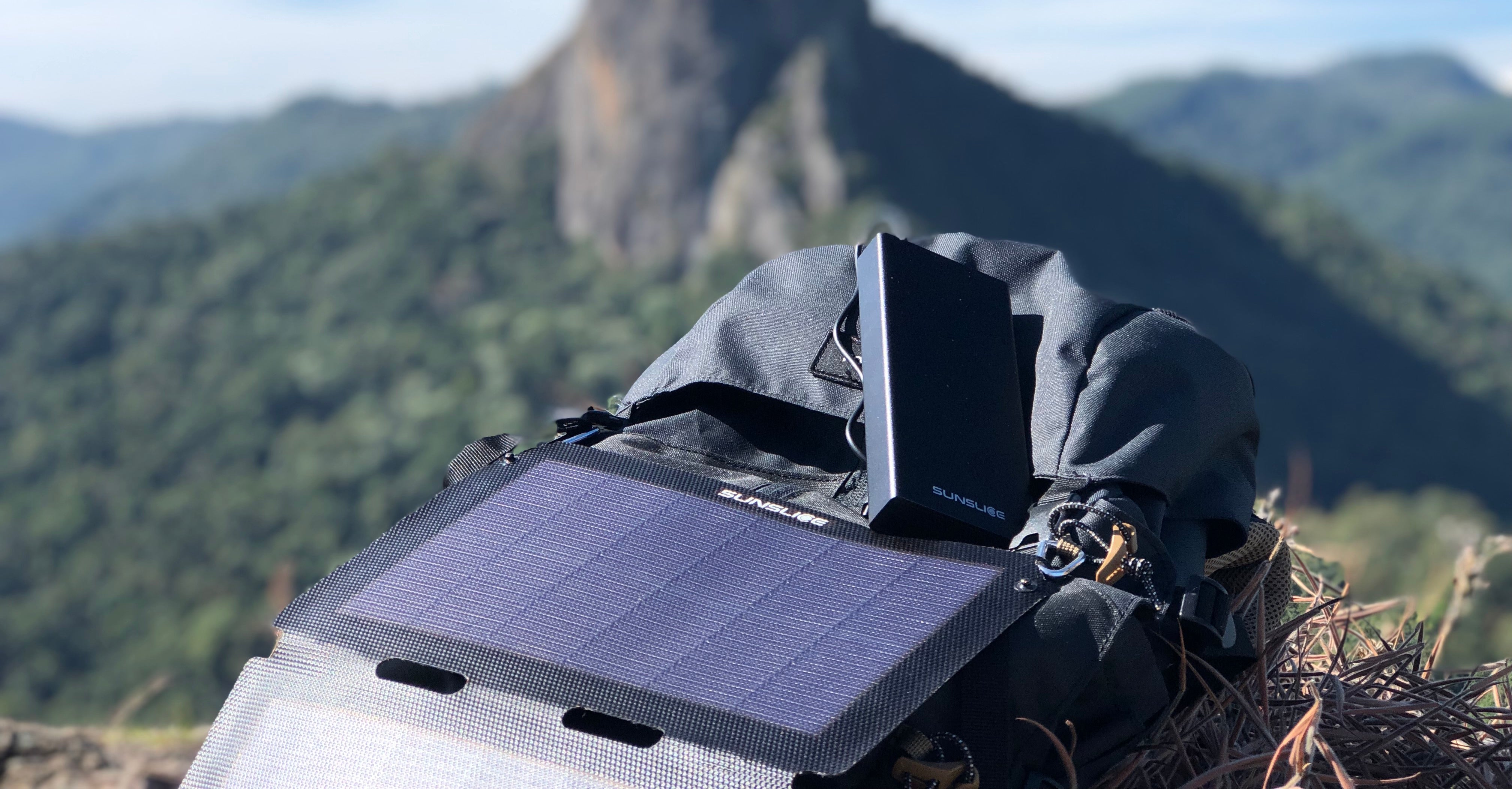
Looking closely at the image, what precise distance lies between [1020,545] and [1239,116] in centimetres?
12210

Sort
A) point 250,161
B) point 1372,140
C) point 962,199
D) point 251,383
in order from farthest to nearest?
point 1372,140 → point 250,161 → point 962,199 → point 251,383

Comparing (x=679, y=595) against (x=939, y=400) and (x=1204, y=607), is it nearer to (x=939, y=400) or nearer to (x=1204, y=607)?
(x=939, y=400)

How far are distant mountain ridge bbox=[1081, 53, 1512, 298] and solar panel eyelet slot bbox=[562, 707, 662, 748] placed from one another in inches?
2727

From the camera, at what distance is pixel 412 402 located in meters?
43.2

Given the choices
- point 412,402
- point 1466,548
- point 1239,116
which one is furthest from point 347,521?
point 1239,116

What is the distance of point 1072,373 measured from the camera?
1.82m

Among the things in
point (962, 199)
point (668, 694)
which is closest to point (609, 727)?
point (668, 694)

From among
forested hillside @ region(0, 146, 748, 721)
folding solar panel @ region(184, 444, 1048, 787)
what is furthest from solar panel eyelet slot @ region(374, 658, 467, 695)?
forested hillside @ region(0, 146, 748, 721)

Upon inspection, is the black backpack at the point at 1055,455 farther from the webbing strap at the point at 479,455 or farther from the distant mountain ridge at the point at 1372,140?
the distant mountain ridge at the point at 1372,140

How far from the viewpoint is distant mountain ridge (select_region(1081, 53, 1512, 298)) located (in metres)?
89.1

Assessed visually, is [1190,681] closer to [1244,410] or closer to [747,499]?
[1244,410]

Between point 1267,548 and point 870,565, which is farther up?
point 870,565

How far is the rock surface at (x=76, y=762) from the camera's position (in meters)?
2.55

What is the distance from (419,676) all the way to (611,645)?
233mm
